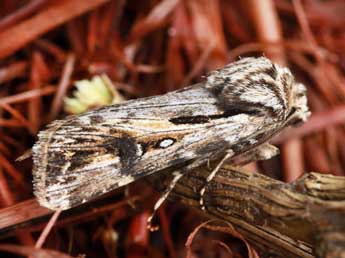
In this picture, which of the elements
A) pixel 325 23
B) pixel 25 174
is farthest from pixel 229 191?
pixel 325 23

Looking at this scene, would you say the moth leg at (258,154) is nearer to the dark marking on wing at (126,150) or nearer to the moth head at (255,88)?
the moth head at (255,88)

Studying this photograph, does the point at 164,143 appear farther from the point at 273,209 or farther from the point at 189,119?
the point at 273,209

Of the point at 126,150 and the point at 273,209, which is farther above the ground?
the point at 126,150

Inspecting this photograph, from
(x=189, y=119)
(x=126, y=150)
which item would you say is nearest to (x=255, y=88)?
(x=189, y=119)

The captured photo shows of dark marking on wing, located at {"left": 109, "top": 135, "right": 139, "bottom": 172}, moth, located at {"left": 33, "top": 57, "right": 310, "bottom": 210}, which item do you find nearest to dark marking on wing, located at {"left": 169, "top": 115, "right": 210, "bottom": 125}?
moth, located at {"left": 33, "top": 57, "right": 310, "bottom": 210}

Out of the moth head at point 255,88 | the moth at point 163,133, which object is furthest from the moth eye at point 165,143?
the moth head at point 255,88

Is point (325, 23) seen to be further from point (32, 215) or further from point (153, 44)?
point (32, 215)

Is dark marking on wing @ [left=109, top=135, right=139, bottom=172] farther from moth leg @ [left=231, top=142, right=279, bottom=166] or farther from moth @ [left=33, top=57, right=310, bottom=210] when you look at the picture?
moth leg @ [left=231, top=142, right=279, bottom=166]
